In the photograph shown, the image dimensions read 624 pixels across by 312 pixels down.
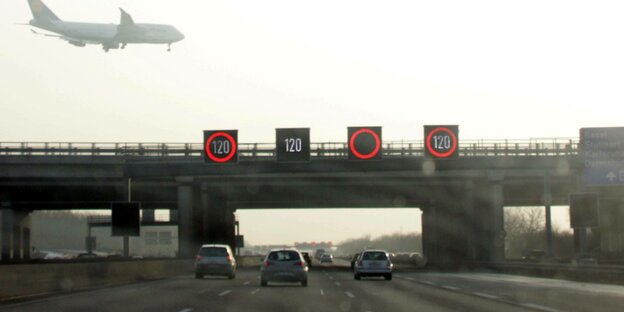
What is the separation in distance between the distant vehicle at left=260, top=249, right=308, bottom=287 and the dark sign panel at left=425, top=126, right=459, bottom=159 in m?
9.98

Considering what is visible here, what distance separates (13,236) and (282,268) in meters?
48.1

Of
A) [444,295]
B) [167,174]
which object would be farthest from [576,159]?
[444,295]

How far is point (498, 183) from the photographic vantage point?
67500 millimetres

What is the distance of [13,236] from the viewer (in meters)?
79.9

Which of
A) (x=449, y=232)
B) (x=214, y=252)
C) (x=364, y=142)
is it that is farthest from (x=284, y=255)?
(x=449, y=232)

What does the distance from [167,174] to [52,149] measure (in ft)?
63.5

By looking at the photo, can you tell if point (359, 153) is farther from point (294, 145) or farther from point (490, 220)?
point (490, 220)

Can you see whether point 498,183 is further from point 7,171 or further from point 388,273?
point 7,171

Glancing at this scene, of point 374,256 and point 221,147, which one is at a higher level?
point 221,147

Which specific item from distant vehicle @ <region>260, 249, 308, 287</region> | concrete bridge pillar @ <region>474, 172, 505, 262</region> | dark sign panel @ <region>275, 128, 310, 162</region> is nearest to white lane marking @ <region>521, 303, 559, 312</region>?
distant vehicle @ <region>260, 249, 308, 287</region>

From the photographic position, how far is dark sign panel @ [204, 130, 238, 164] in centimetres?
4575

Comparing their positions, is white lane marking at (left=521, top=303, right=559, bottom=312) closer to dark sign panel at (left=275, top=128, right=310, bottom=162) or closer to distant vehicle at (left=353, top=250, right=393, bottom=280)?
distant vehicle at (left=353, top=250, right=393, bottom=280)

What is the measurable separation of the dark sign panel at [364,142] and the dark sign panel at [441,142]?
229 cm

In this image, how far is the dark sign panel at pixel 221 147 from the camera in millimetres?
45750
